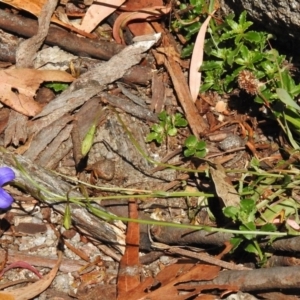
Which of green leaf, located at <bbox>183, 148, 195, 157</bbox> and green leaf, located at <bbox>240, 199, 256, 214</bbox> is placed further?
green leaf, located at <bbox>183, 148, 195, 157</bbox>

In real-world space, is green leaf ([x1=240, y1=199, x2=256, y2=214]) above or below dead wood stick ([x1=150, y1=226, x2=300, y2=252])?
above

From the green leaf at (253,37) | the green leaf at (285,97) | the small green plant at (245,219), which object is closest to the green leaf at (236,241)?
the small green plant at (245,219)

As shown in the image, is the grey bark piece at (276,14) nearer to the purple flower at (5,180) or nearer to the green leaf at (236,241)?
the green leaf at (236,241)

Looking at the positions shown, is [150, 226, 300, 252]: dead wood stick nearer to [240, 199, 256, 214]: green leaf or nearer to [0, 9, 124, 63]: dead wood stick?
[240, 199, 256, 214]: green leaf

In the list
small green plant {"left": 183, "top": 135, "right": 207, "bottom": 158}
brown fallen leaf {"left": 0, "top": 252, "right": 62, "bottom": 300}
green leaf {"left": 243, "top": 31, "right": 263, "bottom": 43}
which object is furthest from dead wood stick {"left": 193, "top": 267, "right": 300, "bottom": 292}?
green leaf {"left": 243, "top": 31, "right": 263, "bottom": 43}

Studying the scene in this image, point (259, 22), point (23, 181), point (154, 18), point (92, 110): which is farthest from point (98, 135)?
point (259, 22)

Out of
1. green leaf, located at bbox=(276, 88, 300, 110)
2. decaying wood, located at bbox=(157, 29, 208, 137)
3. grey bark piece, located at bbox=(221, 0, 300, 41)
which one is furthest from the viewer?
decaying wood, located at bbox=(157, 29, 208, 137)
